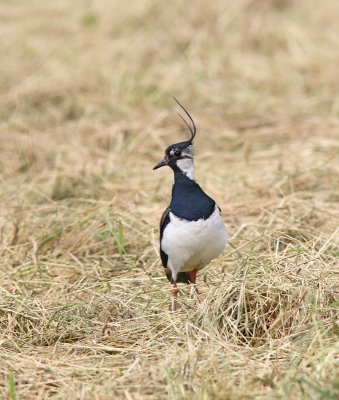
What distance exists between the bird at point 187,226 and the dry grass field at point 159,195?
0.52ft

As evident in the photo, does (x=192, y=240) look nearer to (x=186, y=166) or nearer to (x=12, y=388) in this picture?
(x=186, y=166)

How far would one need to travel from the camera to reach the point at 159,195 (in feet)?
22.7

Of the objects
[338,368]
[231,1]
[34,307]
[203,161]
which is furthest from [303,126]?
[338,368]

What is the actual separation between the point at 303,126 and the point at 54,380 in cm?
485

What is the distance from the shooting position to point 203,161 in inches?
307

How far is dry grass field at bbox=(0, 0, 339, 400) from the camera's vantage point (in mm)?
4148

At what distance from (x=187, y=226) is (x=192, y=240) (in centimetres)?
9

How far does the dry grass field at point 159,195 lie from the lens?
4148mm

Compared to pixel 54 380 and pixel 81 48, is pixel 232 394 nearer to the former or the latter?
pixel 54 380

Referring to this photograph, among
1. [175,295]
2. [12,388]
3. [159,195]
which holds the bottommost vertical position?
[159,195]

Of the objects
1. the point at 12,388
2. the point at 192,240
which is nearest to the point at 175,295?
the point at 192,240

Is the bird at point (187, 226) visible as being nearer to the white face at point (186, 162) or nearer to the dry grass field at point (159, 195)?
the white face at point (186, 162)

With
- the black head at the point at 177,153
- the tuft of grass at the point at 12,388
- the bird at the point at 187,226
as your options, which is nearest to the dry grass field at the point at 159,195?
the tuft of grass at the point at 12,388

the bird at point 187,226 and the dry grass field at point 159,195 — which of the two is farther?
the bird at point 187,226
